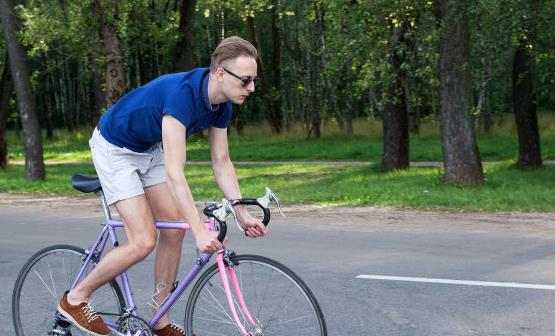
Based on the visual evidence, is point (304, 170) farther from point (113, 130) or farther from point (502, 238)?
point (113, 130)

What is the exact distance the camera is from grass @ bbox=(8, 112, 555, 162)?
25.1 meters

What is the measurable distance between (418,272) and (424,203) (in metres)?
5.17

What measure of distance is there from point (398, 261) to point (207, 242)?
13.8 feet

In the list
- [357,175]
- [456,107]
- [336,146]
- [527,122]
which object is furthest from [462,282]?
[336,146]

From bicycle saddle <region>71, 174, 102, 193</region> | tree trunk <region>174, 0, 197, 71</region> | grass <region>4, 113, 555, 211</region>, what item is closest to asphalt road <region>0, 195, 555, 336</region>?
bicycle saddle <region>71, 174, 102, 193</region>

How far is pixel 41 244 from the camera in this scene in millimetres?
9133

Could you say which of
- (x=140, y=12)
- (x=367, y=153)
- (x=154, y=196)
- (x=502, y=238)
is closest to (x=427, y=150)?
(x=367, y=153)

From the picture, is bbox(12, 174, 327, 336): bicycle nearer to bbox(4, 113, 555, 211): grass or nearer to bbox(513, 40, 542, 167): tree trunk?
bbox(4, 113, 555, 211): grass

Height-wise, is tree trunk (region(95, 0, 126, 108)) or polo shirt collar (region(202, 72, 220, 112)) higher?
tree trunk (region(95, 0, 126, 108))

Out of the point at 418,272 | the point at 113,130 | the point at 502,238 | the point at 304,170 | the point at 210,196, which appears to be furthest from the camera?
the point at 304,170

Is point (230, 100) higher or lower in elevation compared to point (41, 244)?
higher

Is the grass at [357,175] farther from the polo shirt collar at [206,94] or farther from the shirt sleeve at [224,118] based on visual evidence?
the polo shirt collar at [206,94]

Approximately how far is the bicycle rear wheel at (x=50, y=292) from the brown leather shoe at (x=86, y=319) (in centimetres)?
8

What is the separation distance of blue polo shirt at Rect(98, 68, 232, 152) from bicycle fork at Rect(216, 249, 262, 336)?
2.19 feet
